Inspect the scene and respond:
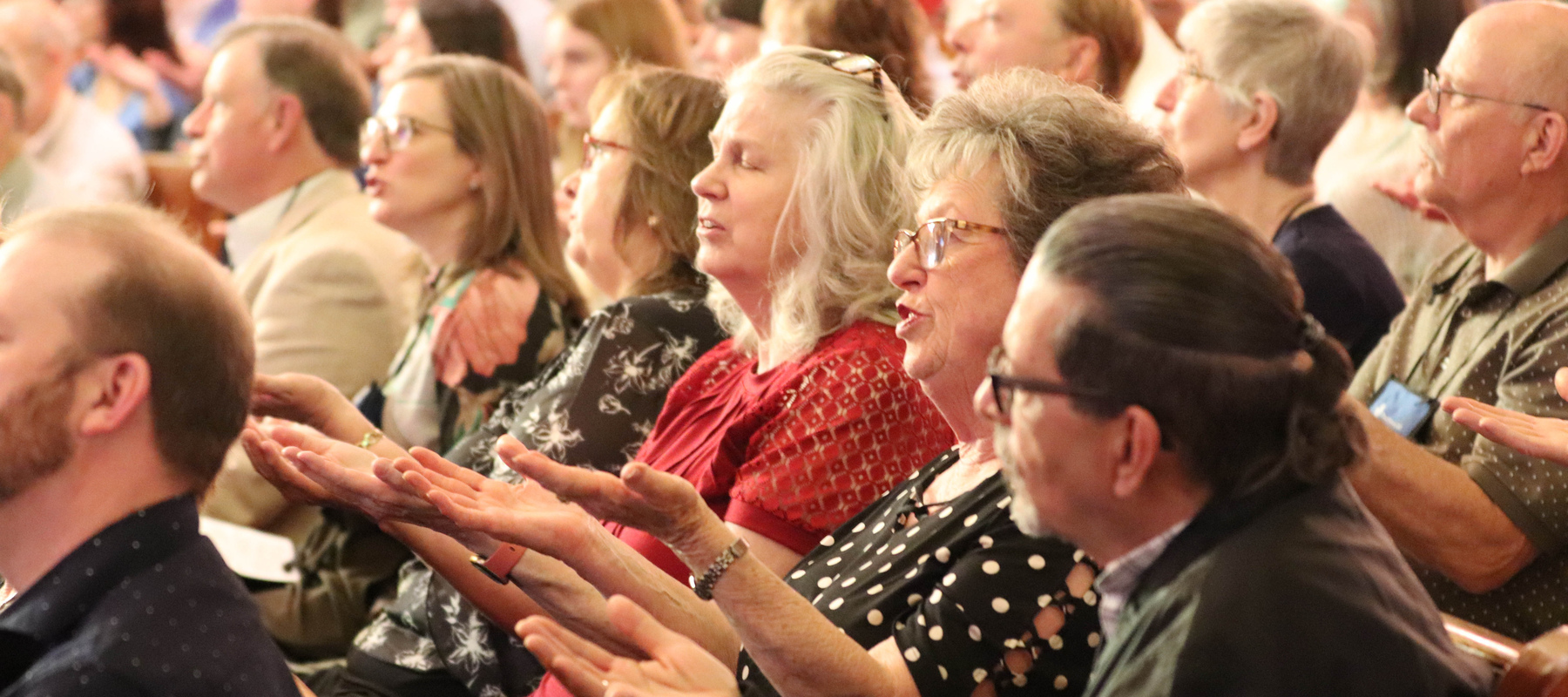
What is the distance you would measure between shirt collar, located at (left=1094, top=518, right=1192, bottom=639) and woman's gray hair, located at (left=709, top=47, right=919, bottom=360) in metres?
0.95

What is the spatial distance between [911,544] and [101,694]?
2.94ft

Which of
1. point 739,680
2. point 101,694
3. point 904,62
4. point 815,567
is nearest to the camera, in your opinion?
point 101,694

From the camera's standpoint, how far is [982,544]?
5.72 ft

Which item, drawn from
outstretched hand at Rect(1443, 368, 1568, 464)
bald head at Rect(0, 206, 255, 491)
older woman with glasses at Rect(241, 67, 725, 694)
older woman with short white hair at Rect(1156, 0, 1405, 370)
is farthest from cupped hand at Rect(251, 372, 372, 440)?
older woman with short white hair at Rect(1156, 0, 1405, 370)

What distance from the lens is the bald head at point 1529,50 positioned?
2.39 metres

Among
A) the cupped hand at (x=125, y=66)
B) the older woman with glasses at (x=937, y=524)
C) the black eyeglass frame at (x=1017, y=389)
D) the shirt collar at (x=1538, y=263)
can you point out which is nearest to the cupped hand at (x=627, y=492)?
the older woman with glasses at (x=937, y=524)

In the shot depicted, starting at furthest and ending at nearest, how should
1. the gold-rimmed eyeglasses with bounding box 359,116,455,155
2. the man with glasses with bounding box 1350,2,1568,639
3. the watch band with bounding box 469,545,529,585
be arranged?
the gold-rimmed eyeglasses with bounding box 359,116,455,155 < the man with glasses with bounding box 1350,2,1568,639 < the watch band with bounding box 469,545,529,585

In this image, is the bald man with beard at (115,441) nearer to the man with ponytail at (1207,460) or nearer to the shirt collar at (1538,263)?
the man with ponytail at (1207,460)

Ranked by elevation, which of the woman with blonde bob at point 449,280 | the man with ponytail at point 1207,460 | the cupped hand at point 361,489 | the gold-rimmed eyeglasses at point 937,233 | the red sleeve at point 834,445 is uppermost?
the man with ponytail at point 1207,460

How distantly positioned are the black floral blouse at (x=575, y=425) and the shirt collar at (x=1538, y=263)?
1.30 metres

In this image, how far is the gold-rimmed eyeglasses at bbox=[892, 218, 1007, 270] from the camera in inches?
74.9

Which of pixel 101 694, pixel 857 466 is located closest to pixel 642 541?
pixel 857 466

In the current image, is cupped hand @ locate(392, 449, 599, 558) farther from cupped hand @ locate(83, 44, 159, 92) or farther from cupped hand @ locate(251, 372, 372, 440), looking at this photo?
cupped hand @ locate(83, 44, 159, 92)

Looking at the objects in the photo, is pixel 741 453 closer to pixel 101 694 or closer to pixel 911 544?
pixel 911 544
